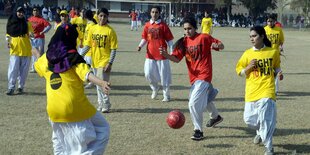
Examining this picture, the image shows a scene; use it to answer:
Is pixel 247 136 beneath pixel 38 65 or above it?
beneath

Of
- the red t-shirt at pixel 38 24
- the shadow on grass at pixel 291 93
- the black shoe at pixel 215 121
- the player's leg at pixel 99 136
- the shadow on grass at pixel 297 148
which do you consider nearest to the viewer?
the player's leg at pixel 99 136

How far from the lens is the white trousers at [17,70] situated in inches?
494

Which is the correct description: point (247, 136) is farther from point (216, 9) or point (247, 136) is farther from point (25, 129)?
point (216, 9)

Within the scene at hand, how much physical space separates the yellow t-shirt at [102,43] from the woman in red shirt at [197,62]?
2.36m

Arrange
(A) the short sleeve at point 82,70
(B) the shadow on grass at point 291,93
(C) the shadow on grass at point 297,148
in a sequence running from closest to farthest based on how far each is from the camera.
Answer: (A) the short sleeve at point 82,70 < (C) the shadow on grass at point 297,148 < (B) the shadow on grass at point 291,93

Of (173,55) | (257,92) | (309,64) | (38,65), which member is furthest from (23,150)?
(309,64)

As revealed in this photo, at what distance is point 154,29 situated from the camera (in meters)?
12.5

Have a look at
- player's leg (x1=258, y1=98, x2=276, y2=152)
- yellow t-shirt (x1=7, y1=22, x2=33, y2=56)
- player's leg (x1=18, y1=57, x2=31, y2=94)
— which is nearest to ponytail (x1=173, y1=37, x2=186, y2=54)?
player's leg (x1=258, y1=98, x2=276, y2=152)

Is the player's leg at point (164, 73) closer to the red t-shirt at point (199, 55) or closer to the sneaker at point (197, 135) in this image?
the red t-shirt at point (199, 55)

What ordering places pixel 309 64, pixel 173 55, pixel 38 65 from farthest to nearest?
pixel 309 64
pixel 173 55
pixel 38 65

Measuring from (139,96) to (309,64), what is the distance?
11623 millimetres

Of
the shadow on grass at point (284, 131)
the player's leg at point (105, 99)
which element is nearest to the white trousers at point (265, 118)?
the shadow on grass at point (284, 131)

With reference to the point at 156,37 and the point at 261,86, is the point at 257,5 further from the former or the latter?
the point at 261,86

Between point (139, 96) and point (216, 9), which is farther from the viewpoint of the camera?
point (216, 9)
